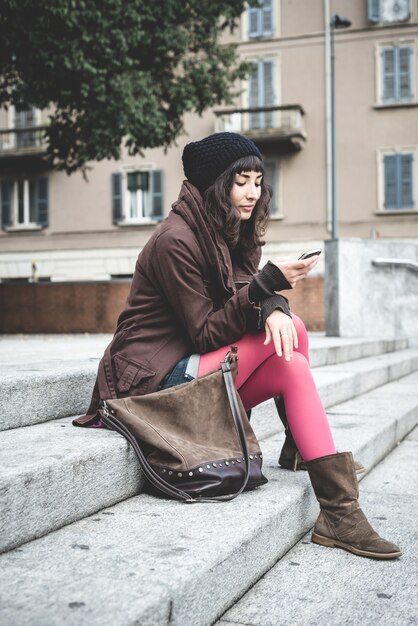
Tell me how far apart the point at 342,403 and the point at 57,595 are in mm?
3773

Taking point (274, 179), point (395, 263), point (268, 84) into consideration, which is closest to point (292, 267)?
point (395, 263)

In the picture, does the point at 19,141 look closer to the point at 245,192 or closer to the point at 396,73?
the point at 396,73

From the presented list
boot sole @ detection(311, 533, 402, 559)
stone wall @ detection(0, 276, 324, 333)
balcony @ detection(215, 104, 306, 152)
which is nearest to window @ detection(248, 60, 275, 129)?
balcony @ detection(215, 104, 306, 152)

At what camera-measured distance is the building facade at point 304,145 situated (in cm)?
2039

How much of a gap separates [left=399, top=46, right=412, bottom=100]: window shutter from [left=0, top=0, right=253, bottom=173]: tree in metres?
9.60

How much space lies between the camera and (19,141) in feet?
75.6

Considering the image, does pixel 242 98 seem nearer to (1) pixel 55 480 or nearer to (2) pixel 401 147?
(2) pixel 401 147

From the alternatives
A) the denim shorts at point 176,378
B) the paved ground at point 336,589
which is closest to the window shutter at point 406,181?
the paved ground at point 336,589

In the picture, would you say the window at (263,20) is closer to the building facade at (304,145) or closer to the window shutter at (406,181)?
the building facade at (304,145)

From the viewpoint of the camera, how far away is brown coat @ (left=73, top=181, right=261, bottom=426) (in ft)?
8.46

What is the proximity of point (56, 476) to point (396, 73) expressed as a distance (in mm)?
20575

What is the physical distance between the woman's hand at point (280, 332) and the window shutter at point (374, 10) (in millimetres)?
20096

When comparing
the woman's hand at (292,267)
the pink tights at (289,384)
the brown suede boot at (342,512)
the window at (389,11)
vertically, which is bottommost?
the brown suede boot at (342,512)

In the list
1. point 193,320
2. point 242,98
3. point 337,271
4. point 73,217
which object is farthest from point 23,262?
point 193,320
